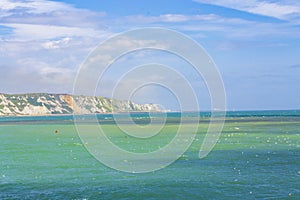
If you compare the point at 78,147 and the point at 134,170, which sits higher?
the point at 78,147

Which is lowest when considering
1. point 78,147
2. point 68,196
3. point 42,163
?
point 68,196

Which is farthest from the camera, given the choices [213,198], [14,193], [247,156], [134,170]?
[247,156]

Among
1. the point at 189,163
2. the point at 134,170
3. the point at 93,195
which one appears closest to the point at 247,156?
the point at 189,163

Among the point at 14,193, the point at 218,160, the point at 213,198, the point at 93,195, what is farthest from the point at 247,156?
the point at 14,193

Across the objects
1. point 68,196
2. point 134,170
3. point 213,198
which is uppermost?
point 134,170

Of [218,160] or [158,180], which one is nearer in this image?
[158,180]

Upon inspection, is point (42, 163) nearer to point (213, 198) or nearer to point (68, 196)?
point (68, 196)

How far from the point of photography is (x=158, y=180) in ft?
131

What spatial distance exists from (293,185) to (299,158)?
14.9 meters

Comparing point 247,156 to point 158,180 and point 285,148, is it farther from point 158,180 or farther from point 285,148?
point 158,180

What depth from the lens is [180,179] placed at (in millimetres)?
39906

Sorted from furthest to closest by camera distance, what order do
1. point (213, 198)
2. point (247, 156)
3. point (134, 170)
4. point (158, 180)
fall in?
point (247, 156) < point (134, 170) < point (158, 180) < point (213, 198)

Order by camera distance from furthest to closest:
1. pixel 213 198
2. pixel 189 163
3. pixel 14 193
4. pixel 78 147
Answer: pixel 78 147 → pixel 189 163 → pixel 14 193 → pixel 213 198

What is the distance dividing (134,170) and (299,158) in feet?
64.2
